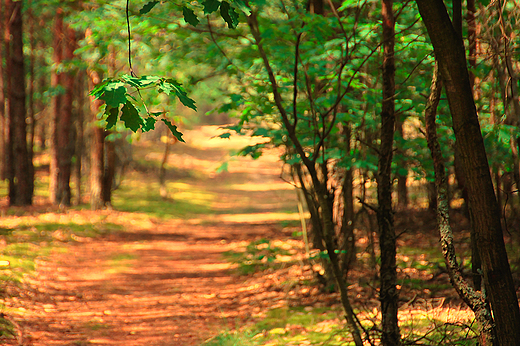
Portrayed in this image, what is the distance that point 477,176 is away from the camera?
8.16 ft

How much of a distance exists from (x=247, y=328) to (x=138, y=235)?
23.4 feet

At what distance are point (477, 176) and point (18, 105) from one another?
13.2 m

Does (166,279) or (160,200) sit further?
(160,200)

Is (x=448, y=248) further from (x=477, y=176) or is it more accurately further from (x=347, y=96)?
(x=347, y=96)

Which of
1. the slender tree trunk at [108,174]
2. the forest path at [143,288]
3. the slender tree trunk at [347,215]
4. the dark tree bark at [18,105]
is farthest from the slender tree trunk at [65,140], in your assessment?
the slender tree trunk at [347,215]

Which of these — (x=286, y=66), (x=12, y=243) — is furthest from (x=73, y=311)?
(x=286, y=66)

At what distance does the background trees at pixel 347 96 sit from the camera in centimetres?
252

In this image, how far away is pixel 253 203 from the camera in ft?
68.2

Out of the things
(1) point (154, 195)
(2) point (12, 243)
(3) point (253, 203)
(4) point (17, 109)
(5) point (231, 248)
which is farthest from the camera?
(3) point (253, 203)

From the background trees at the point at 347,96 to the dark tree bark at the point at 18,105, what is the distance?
0.04 metres

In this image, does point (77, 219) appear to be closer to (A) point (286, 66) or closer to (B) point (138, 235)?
(B) point (138, 235)

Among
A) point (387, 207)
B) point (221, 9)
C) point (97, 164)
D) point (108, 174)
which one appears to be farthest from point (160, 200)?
point (221, 9)

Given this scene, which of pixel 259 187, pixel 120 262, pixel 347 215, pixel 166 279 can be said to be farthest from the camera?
pixel 259 187

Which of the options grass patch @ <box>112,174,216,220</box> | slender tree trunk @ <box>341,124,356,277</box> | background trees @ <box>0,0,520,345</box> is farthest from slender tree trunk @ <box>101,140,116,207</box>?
slender tree trunk @ <box>341,124,356,277</box>
